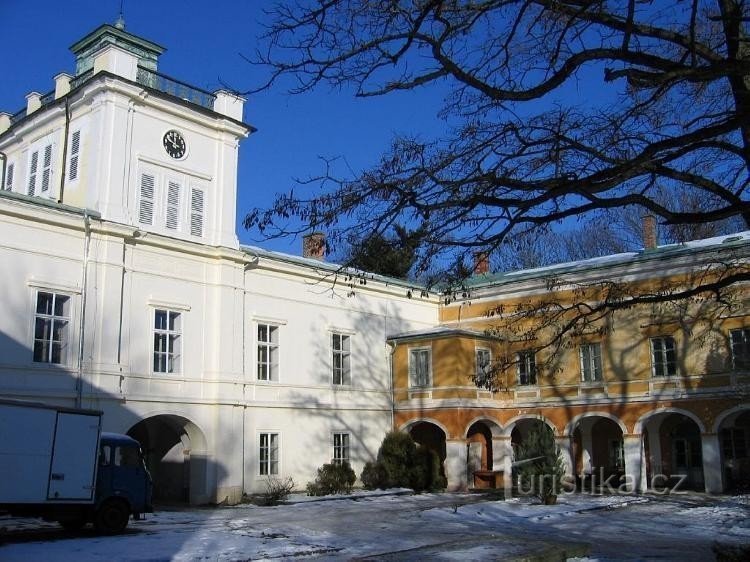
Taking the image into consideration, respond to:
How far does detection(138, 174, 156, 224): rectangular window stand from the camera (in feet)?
76.0

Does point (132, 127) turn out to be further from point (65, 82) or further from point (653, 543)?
point (653, 543)

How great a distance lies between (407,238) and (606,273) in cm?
2226

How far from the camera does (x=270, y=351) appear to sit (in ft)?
87.6

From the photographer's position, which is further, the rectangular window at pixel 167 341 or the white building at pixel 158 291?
the rectangular window at pixel 167 341

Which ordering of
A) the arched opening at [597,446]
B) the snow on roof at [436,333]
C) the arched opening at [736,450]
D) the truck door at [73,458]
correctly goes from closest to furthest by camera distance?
the truck door at [73,458]
the arched opening at [736,450]
the snow on roof at [436,333]
the arched opening at [597,446]

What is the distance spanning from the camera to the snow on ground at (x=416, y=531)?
41.9 feet

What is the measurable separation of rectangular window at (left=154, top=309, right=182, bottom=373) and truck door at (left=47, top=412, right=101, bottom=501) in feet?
22.0

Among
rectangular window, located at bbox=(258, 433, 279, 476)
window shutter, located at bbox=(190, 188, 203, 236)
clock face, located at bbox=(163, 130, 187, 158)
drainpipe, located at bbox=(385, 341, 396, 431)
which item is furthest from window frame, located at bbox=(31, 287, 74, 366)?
drainpipe, located at bbox=(385, 341, 396, 431)

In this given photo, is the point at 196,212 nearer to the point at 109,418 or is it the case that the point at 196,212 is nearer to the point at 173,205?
the point at 173,205

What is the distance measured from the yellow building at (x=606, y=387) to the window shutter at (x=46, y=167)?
552 inches

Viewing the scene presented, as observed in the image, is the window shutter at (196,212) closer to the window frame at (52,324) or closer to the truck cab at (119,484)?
the window frame at (52,324)

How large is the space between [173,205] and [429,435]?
14.2 meters

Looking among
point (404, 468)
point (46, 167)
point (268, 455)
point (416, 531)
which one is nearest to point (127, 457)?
point (416, 531)

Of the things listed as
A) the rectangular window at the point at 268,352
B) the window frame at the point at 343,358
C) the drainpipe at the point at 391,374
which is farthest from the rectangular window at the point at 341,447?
the rectangular window at the point at 268,352
